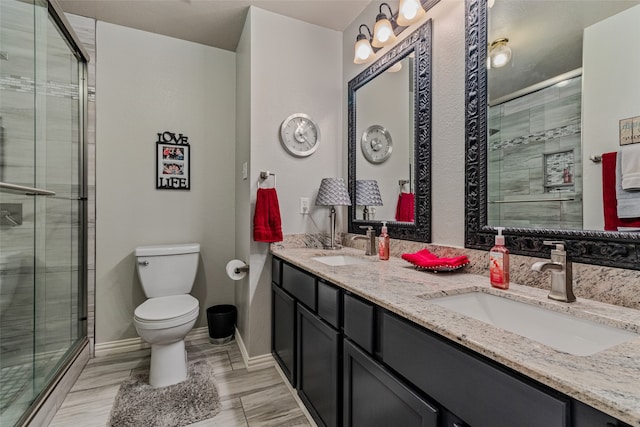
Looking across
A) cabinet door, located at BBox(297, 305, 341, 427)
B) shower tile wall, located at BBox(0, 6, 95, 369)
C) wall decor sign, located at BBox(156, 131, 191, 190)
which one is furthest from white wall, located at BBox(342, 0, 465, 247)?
shower tile wall, located at BBox(0, 6, 95, 369)

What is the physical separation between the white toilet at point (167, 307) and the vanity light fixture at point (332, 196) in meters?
1.02

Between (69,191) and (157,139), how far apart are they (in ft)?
2.28

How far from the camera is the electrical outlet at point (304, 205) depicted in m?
2.18

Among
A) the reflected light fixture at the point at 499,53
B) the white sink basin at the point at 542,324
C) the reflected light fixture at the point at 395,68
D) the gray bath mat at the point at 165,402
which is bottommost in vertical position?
the gray bath mat at the point at 165,402

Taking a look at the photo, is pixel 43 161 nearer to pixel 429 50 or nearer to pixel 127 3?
pixel 127 3

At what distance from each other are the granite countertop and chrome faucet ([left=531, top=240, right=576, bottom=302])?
0.03 metres

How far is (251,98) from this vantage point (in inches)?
80.8

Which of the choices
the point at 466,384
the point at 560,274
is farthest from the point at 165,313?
the point at 560,274

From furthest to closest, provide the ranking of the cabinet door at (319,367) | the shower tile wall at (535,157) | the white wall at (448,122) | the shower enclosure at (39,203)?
1. the shower enclosure at (39,203)
2. the white wall at (448,122)
3. the cabinet door at (319,367)
4. the shower tile wall at (535,157)

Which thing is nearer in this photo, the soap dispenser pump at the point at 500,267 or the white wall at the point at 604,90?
the white wall at the point at 604,90

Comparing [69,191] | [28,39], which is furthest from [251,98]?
[69,191]

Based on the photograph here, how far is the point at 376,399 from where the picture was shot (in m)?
0.96

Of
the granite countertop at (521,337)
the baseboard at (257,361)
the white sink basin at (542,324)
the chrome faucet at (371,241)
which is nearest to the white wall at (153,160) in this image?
the baseboard at (257,361)

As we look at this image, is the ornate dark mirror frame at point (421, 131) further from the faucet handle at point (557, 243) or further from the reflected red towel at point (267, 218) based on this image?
the reflected red towel at point (267, 218)
